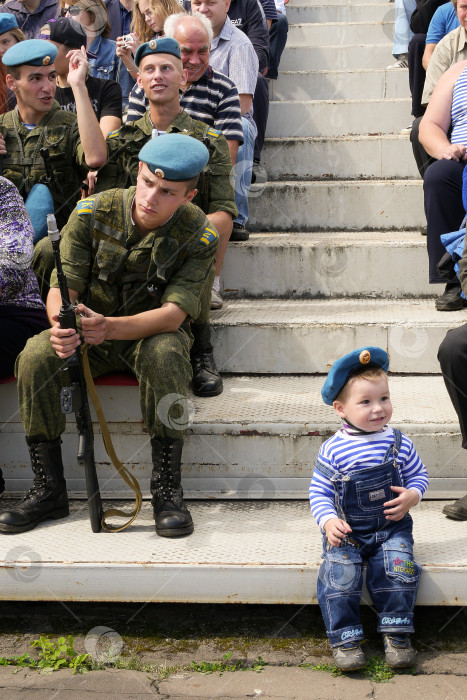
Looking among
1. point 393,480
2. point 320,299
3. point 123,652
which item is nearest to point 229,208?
point 320,299

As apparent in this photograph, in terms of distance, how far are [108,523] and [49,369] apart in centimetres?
62

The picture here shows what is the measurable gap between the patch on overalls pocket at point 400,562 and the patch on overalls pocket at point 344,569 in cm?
9

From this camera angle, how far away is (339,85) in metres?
6.01

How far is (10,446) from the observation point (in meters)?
3.54

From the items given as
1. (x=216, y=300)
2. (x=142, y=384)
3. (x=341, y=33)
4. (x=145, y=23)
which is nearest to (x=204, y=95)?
(x=145, y=23)

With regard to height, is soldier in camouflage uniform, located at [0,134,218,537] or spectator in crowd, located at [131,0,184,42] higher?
spectator in crowd, located at [131,0,184,42]

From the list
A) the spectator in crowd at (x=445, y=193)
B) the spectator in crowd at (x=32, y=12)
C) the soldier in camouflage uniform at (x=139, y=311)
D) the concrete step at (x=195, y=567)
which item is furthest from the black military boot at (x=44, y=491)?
the spectator in crowd at (x=32, y=12)

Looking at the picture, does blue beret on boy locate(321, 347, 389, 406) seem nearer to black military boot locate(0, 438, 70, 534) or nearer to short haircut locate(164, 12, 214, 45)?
black military boot locate(0, 438, 70, 534)

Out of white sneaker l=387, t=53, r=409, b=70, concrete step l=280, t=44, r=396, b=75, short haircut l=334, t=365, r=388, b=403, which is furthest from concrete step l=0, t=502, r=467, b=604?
concrete step l=280, t=44, r=396, b=75

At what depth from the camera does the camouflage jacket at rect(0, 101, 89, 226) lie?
398 cm

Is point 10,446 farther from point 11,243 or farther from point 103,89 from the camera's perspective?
point 103,89

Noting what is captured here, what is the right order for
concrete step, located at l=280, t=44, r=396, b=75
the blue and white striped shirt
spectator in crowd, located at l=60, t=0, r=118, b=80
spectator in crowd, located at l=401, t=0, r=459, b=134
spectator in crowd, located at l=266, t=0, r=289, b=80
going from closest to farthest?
the blue and white striped shirt
spectator in crowd, located at l=401, t=0, r=459, b=134
spectator in crowd, located at l=60, t=0, r=118, b=80
spectator in crowd, located at l=266, t=0, r=289, b=80
concrete step, located at l=280, t=44, r=396, b=75

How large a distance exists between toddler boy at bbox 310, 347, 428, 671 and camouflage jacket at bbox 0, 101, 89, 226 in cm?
194

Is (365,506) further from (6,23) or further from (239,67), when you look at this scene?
(6,23)
